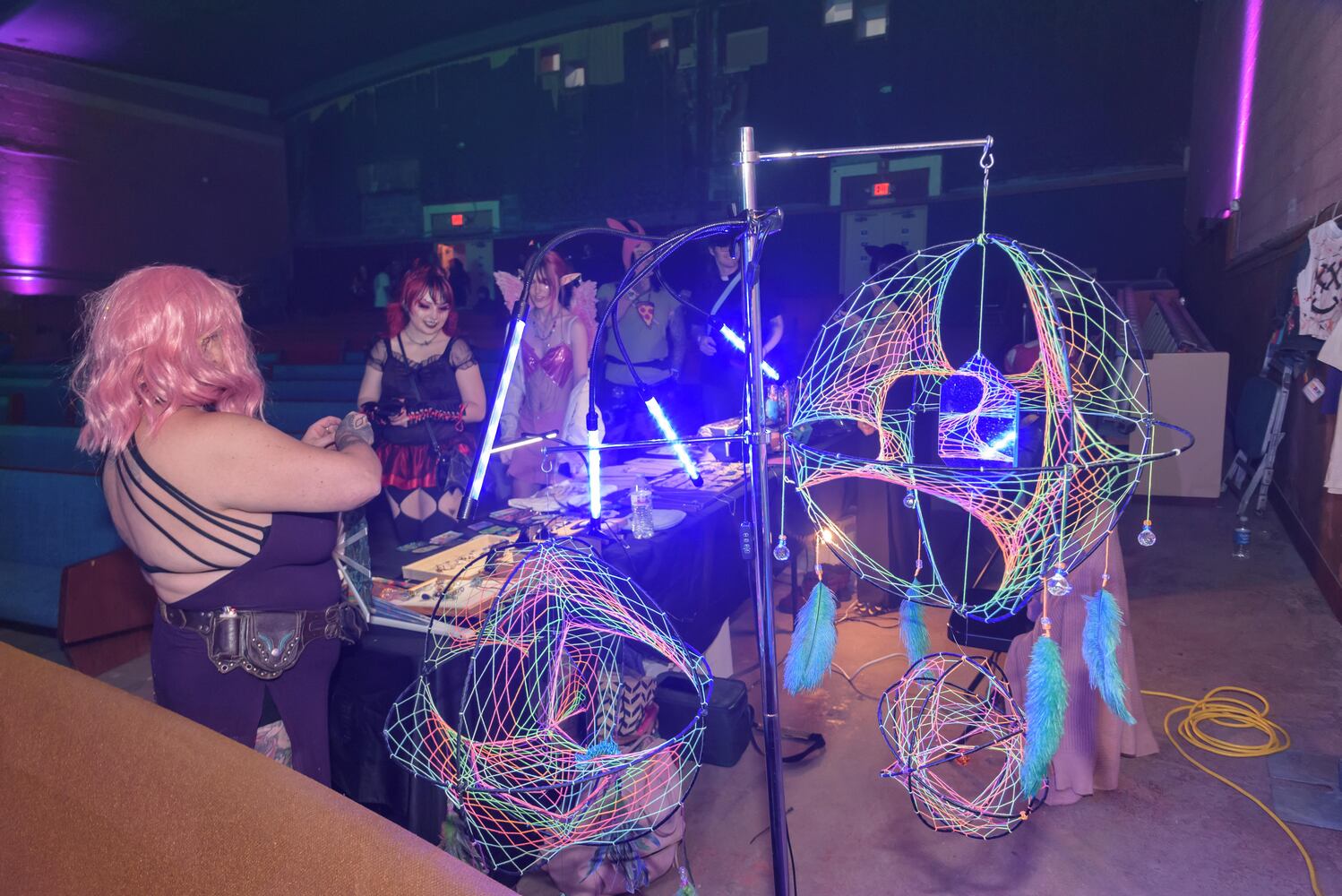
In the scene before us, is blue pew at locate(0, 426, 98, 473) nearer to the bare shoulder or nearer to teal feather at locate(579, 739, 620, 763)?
the bare shoulder

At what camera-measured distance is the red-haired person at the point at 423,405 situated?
3.15m

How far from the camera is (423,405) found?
3211mm

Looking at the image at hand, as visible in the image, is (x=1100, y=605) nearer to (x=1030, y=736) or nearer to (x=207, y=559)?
(x=1030, y=736)

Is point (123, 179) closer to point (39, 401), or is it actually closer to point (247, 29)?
point (247, 29)

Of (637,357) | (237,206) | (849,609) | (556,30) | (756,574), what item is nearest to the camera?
(756,574)

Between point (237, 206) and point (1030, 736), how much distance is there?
16.7 m

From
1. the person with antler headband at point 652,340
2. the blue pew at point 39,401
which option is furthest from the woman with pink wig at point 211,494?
the blue pew at point 39,401

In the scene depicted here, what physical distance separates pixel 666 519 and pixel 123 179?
1450 centimetres

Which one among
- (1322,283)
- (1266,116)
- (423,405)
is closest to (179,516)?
(423,405)

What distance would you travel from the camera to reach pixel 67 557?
379cm

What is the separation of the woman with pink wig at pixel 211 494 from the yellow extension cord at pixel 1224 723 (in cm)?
273

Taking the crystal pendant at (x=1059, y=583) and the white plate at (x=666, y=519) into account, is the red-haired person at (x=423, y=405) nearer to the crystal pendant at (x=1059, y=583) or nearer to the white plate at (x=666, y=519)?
the white plate at (x=666, y=519)

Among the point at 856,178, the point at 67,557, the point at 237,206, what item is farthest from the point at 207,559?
the point at 237,206

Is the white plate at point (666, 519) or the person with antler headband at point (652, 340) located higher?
the person with antler headband at point (652, 340)
